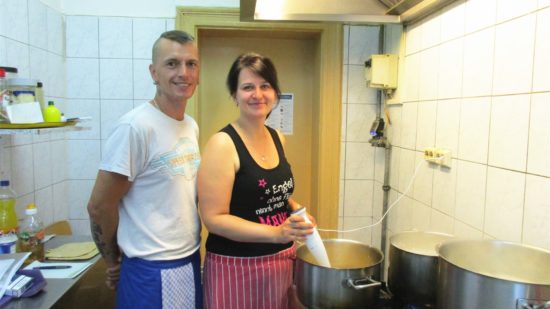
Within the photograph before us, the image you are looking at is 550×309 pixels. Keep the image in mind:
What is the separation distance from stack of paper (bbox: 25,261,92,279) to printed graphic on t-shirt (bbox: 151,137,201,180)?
1.94 ft

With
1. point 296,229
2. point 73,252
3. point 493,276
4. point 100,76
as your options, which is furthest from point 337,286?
point 100,76

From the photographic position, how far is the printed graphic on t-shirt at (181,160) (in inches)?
48.5

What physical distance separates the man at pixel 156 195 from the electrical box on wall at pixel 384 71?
3.64ft

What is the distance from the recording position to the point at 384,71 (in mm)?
2102

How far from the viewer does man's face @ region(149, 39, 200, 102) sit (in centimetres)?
126

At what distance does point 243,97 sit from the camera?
1299 millimetres

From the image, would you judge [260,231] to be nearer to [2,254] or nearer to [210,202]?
[210,202]

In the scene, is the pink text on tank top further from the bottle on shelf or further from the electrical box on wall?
the electrical box on wall

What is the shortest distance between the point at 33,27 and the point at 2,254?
1.12 m

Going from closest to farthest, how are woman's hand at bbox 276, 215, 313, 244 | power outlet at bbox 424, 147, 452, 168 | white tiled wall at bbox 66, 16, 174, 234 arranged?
1. woman's hand at bbox 276, 215, 313, 244
2. power outlet at bbox 424, 147, 452, 168
3. white tiled wall at bbox 66, 16, 174, 234

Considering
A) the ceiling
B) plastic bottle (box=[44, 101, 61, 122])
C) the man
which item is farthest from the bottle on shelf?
the ceiling

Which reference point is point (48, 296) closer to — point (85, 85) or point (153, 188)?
point (153, 188)

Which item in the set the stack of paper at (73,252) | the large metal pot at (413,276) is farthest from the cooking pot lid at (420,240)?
the stack of paper at (73,252)

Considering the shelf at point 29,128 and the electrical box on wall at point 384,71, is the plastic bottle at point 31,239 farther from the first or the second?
the electrical box on wall at point 384,71
